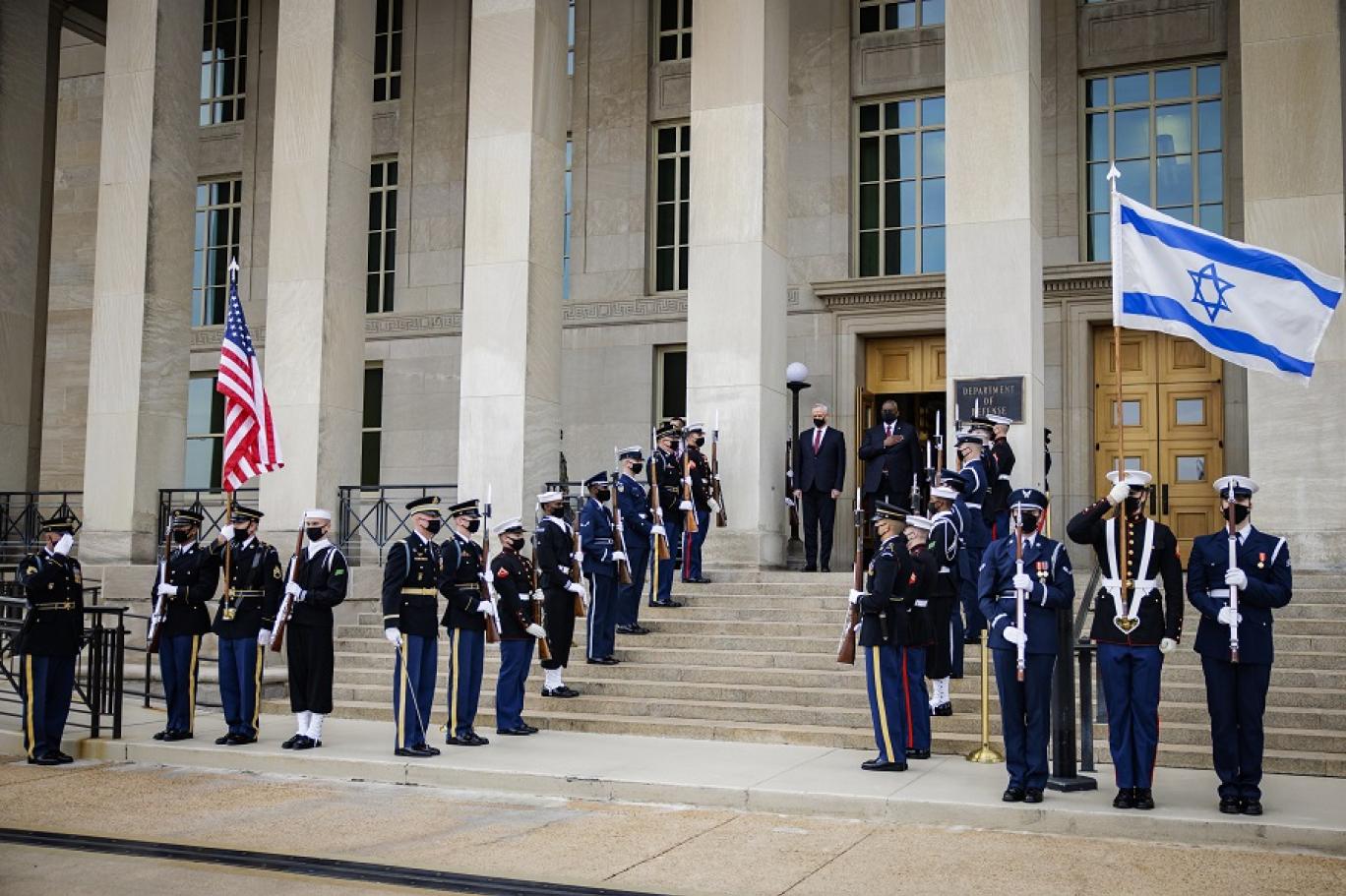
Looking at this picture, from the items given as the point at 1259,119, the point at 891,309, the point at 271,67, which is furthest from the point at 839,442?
the point at 271,67

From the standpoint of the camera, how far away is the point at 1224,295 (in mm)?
10102

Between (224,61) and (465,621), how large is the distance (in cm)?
1807

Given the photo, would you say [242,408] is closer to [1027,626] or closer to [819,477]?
[819,477]

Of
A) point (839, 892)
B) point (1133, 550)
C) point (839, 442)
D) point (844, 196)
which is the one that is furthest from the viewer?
point (844, 196)

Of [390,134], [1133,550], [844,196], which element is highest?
[390,134]

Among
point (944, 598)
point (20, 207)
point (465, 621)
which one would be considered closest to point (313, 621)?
point (465, 621)

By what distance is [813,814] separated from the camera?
31.9 ft

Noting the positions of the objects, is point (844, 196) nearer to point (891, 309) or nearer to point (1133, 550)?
point (891, 309)

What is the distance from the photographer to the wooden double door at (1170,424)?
19281 mm

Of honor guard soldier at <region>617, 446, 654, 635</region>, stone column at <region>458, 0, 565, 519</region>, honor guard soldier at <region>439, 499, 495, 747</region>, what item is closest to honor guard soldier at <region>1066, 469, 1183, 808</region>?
honor guard soldier at <region>439, 499, 495, 747</region>

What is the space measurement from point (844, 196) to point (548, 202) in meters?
5.42

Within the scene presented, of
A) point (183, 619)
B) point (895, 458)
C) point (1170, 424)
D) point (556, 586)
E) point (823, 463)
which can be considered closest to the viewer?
point (183, 619)

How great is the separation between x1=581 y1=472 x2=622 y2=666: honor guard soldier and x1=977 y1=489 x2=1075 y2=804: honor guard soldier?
5.20m

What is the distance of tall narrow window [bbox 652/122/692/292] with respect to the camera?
22844 mm
